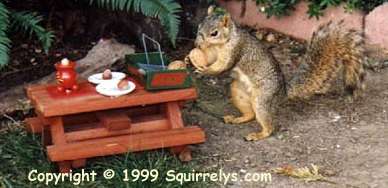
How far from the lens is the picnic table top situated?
3.50 m

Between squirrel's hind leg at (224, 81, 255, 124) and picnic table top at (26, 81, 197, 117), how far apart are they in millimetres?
619

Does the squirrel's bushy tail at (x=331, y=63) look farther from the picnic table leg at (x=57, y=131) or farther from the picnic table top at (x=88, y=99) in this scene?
the picnic table leg at (x=57, y=131)

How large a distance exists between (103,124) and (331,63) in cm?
133

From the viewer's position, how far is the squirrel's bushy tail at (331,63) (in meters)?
4.23

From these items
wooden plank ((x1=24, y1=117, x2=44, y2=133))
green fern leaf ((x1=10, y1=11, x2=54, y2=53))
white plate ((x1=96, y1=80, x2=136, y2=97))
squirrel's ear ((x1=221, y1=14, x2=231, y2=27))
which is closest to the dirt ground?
white plate ((x1=96, y1=80, x2=136, y2=97))

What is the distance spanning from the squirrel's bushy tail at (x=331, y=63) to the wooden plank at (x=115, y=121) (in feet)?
3.48

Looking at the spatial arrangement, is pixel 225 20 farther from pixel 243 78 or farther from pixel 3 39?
pixel 3 39

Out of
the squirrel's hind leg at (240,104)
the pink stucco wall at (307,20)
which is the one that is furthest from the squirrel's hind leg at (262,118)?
the pink stucco wall at (307,20)

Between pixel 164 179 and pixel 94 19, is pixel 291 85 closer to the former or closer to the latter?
pixel 164 179

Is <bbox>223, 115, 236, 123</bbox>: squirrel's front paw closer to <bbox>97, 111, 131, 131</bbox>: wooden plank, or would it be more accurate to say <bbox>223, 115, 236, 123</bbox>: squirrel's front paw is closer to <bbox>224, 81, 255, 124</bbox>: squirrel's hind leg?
<bbox>224, 81, 255, 124</bbox>: squirrel's hind leg

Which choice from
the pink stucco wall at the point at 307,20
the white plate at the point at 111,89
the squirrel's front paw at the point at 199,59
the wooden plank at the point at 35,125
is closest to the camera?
the white plate at the point at 111,89

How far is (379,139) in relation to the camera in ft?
13.6

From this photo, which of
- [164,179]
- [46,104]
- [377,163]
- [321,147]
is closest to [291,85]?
[321,147]

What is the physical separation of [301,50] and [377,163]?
190 cm
